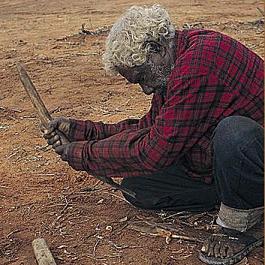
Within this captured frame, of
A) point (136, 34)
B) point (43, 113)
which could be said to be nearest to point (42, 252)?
point (43, 113)

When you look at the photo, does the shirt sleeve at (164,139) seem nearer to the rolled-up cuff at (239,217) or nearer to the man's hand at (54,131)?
the man's hand at (54,131)

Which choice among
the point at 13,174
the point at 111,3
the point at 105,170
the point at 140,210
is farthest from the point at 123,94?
the point at 111,3

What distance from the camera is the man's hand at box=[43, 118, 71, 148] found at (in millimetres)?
3758

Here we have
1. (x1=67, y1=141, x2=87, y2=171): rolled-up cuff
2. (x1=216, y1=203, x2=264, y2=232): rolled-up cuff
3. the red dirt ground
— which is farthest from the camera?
the red dirt ground

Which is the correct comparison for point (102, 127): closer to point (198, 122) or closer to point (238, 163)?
point (198, 122)

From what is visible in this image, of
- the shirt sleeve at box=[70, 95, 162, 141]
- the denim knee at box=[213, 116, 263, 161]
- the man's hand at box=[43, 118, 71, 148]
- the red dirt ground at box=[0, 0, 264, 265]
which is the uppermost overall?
the denim knee at box=[213, 116, 263, 161]

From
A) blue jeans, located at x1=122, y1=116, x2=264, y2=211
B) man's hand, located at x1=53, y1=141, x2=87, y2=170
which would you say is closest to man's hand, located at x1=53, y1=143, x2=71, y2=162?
man's hand, located at x1=53, y1=141, x2=87, y2=170

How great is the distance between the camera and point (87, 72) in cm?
830

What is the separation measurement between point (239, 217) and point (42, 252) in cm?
111

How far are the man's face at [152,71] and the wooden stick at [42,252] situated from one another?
1.07 m

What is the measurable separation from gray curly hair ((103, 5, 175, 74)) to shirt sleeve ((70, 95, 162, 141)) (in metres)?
0.52

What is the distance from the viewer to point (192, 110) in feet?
10.7

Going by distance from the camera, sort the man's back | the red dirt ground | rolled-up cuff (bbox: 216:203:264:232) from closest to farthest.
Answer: the man's back, rolled-up cuff (bbox: 216:203:264:232), the red dirt ground

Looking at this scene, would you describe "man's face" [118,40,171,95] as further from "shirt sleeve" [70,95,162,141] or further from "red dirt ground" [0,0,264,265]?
"red dirt ground" [0,0,264,265]
